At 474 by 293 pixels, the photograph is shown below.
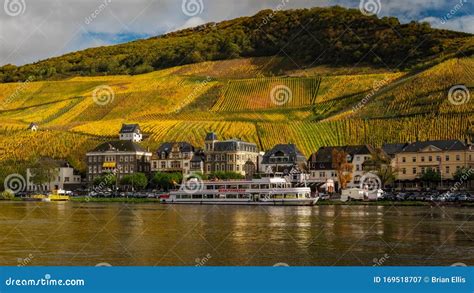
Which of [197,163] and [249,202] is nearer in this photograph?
[249,202]

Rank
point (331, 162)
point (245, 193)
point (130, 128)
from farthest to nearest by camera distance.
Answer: point (130, 128) → point (331, 162) → point (245, 193)

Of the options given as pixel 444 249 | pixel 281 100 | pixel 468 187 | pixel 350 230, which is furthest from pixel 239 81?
pixel 444 249

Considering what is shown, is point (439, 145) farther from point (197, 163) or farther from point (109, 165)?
point (109, 165)

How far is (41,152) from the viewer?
59938mm

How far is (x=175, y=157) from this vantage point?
55.0 metres

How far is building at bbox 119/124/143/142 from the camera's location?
5938 centimetres

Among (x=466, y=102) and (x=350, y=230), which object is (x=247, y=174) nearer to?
(x=466, y=102)

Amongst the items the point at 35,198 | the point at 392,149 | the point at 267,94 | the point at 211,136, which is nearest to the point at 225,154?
the point at 211,136

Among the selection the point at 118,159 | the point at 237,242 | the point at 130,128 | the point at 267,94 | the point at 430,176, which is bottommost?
the point at 237,242

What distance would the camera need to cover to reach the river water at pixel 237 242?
13.3m

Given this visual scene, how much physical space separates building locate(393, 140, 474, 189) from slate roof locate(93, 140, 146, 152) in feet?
68.7

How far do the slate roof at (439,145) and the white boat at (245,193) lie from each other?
11.4 metres

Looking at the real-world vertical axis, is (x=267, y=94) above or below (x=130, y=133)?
above

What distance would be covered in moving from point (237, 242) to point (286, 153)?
36188 millimetres
